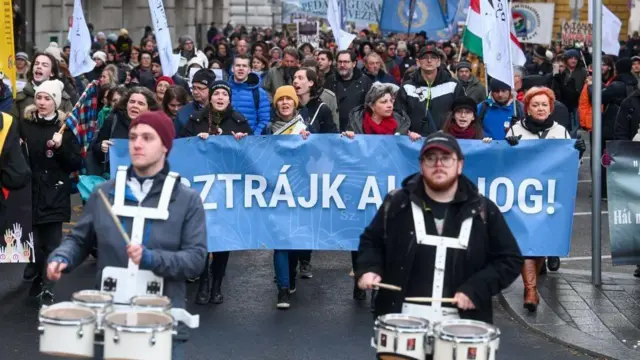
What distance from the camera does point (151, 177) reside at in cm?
579

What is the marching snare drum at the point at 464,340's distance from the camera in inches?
215

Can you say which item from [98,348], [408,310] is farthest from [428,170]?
[98,348]

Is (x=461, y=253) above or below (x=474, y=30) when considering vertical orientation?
below

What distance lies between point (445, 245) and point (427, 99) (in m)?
6.06

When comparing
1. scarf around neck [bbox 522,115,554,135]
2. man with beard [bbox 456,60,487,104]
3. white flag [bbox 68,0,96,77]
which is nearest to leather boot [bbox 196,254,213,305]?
scarf around neck [bbox 522,115,554,135]

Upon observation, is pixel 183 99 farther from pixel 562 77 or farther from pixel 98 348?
pixel 562 77

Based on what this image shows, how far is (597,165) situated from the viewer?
10.9 metres

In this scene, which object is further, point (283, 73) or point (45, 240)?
point (283, 73)

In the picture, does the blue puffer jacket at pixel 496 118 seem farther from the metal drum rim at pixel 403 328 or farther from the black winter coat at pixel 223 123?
the metal drum rim at pixel 403 328

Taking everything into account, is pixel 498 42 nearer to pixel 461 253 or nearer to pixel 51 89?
pixel 51 89

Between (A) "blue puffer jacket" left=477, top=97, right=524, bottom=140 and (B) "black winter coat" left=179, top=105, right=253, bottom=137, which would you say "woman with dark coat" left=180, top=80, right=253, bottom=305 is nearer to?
(B) "black winter coat" left=179, top=105, right=253, bottom=137

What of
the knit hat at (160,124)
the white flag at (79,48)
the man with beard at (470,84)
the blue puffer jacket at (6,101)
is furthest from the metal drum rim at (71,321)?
the white flag at (79,48)

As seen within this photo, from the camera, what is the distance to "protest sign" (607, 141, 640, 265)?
10625mm

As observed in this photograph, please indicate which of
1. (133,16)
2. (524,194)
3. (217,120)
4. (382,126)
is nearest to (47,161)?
(217,120)
